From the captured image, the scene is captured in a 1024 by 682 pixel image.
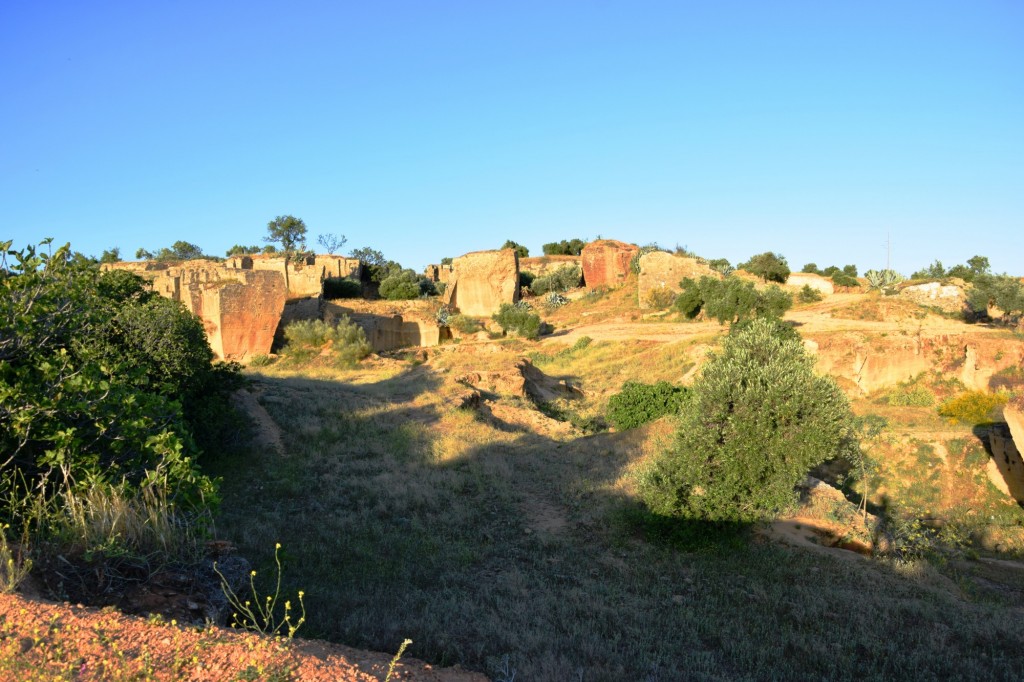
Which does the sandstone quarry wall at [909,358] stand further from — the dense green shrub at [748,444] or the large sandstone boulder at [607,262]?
the large sandstone boulder at [607,262]

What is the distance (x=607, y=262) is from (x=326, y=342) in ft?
67.6

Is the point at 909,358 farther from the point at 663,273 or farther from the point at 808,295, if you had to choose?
the point at 663,273

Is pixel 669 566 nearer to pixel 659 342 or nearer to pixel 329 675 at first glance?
pixel 329 675

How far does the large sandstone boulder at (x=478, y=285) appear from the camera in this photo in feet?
111

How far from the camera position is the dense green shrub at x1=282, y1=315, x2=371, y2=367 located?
21.5 m

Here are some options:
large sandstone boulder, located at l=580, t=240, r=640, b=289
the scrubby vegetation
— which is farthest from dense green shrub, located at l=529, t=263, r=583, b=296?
the scrubby vegetation

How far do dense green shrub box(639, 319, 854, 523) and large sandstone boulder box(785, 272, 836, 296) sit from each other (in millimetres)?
23874

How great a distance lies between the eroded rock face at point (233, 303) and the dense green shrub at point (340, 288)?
28.9 ft

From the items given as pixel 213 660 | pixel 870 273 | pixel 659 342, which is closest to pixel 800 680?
pixel 213 660

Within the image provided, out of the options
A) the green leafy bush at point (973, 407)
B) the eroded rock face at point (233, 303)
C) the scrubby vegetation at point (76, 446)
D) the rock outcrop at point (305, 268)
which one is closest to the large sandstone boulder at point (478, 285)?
the rock outcrop at point (305, 268)

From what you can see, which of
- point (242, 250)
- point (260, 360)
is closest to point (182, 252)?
point (242, 250)

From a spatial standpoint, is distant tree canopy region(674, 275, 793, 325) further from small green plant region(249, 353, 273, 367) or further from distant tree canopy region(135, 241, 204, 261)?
distant tree canopy region(135, 241, 204, 261)

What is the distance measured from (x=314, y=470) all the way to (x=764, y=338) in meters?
6.73

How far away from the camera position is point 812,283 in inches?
1193
